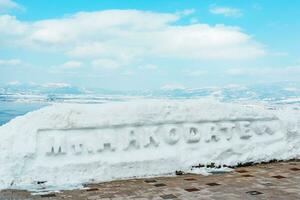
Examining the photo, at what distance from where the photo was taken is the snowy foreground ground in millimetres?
5773

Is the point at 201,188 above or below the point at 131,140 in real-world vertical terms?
below

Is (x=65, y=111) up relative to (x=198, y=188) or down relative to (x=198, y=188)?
up

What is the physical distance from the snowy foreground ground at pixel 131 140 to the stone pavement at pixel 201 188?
13.7 inches

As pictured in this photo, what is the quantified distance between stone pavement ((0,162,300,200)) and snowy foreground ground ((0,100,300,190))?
35 cm

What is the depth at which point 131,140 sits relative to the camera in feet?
21.0

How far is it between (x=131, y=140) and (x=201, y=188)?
1.44 meters

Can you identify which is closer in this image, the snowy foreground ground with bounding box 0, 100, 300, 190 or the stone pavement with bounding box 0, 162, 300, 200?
the stone pavement with bounding box 0, 162, 300, 200

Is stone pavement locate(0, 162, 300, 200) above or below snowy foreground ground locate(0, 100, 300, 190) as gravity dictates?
below

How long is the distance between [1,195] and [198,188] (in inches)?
99.2

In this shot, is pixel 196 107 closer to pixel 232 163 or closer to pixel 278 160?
pixel 232 163

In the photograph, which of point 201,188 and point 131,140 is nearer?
point 201,188

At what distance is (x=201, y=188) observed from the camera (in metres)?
5.48

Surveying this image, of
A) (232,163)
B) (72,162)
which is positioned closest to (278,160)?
(232,163)

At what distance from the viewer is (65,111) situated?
243 inches
